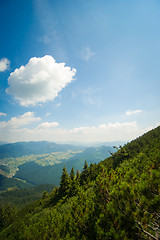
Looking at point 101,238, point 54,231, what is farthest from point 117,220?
point 54,231

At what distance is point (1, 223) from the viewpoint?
63406mm

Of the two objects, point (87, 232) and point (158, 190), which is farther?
point (87, 232)

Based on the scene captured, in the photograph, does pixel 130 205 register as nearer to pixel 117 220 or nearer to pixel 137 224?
pixel 137 224

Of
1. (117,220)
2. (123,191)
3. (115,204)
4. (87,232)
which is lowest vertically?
(87,232)

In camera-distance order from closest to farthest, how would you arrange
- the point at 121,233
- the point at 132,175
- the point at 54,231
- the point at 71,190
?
the point at 121,233 < the point at 132,175 < the point at 54,231 < the point at 71,190

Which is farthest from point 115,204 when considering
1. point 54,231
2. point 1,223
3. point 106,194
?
point 1,223

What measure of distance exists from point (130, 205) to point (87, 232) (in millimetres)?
5669

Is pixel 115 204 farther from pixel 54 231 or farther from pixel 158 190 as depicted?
pixel 54 231

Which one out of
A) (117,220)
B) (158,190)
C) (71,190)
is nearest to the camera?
(158,190)

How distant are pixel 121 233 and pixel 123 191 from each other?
1776 millimetres

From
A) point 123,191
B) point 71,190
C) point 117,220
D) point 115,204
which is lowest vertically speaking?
point 71,190

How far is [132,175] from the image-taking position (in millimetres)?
7320

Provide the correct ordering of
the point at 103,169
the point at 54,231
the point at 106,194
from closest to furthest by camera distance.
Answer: the point at 106,194
the point at 103,169
the point at 54,231

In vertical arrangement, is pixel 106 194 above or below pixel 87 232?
above
